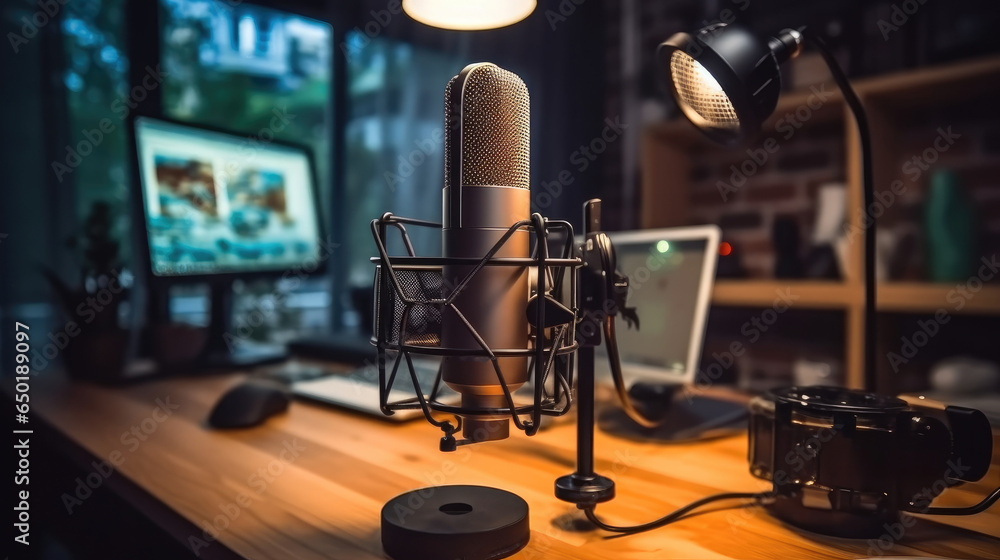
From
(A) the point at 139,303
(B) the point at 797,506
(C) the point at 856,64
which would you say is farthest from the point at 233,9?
(B) the point at 797,506

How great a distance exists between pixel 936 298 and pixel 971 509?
41.8 inches

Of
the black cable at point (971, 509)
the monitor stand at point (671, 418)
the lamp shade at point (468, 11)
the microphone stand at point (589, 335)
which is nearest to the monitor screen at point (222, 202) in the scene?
the lamp shade at point (468, 11)

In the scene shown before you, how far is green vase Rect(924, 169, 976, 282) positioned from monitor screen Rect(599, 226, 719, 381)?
0.84 m

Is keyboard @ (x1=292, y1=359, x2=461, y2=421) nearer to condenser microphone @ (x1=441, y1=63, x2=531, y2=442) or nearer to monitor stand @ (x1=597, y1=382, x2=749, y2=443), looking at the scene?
monitor stand @ (x1=597, y1=382, x2=749, y2=443)

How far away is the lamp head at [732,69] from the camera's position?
0.59m

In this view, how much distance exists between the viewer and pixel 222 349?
59.4 inches

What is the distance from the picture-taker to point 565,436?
0.88 metres

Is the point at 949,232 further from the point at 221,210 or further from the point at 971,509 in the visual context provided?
the point at 221,210

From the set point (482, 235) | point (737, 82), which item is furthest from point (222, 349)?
point (737, 82)

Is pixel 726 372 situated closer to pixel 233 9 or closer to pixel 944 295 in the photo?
pixel 944 295

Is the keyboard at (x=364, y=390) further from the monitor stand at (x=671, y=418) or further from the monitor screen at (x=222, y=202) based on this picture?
the monitor screen at (x=222, y=202)

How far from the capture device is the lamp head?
1.93 feet

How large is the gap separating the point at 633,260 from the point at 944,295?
0.78 metres

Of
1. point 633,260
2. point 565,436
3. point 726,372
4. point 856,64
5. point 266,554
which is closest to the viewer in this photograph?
point 266,554
